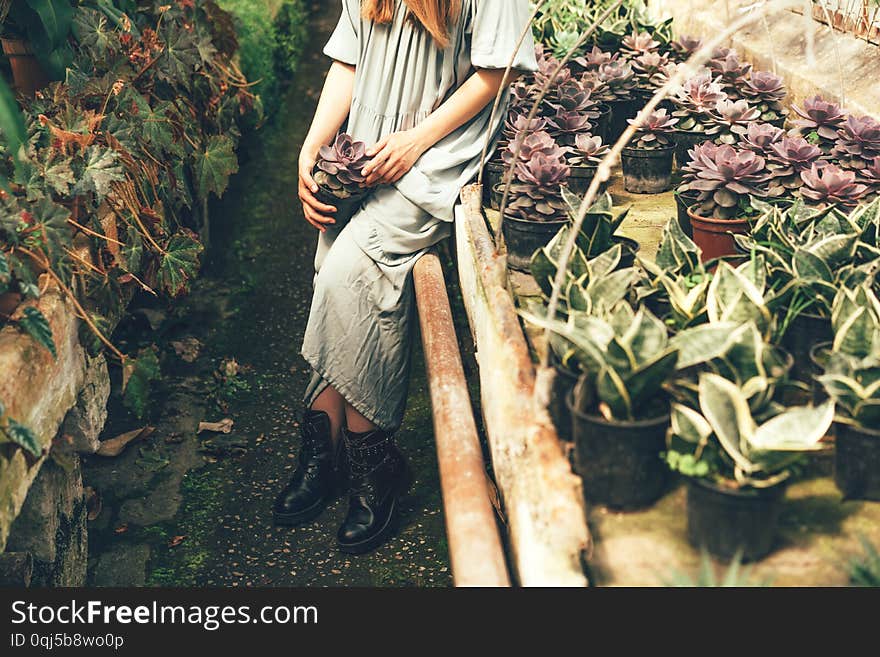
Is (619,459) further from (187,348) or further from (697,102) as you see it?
(187,348)

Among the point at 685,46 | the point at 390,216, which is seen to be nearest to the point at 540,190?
the point at 390,216

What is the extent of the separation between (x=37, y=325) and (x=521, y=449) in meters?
1.15

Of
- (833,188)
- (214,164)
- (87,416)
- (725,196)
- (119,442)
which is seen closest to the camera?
(833,188)

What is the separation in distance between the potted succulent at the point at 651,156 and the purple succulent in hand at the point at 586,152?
0.20 m

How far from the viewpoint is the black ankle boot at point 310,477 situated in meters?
2.84

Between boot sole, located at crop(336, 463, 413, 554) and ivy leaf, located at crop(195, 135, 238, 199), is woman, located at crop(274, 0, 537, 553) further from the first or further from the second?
ivy leaf, located at crop(195, 135, 238, 199)

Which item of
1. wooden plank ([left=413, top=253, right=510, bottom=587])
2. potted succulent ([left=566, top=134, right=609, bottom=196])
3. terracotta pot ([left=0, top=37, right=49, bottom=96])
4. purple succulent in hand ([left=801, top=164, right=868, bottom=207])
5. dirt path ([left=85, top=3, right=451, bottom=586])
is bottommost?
dirt path ([left=85, top=3, right=451, bottom=586])

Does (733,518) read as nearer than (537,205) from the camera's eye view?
Yes

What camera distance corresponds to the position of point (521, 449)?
1644mm

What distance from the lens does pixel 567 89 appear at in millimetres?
3152

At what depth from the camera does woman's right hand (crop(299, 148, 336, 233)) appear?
2.72 m

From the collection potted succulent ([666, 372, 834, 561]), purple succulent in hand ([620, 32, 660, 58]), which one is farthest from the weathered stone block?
purple succulent in hand ([620, 32, 660, 58])

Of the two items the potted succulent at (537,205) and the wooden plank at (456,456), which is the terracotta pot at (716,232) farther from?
the wooden plank at (456,456)

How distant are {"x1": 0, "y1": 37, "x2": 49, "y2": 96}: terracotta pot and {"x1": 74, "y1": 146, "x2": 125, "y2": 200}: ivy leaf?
54cm
